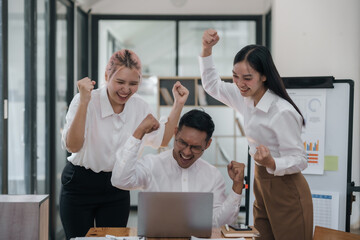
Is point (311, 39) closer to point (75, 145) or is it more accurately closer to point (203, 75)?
point (203, 75)

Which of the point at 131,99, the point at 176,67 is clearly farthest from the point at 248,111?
the point at 176,67

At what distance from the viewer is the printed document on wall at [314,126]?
2926 mm

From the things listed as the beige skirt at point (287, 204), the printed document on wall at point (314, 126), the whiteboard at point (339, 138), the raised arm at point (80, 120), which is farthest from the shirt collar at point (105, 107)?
the whiteboard at point (339, 138)

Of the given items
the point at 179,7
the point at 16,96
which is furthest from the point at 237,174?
the point at 179,7

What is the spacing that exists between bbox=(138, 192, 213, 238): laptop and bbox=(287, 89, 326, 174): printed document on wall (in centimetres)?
153

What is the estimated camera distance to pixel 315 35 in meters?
3.28

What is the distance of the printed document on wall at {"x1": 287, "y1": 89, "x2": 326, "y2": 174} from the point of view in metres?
2.93

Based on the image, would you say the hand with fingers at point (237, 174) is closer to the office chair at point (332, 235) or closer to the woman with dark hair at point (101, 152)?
the office chair at point (332, 235)

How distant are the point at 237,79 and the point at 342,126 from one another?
1348mm

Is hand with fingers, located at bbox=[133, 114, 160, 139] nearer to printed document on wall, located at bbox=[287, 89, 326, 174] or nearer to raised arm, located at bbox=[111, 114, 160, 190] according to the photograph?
raised arm, located at bbox=[111, 114, 160, 190]

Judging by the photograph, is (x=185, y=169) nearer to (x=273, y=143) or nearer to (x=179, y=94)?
(x=179, y=94)

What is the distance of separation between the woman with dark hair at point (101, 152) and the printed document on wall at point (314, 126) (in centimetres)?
115

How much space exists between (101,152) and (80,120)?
0.22 meters

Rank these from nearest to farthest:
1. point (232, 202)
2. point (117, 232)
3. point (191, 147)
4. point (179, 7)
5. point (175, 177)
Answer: point (117, 232)
point (232, 202)
point (191, 147)
point (175, 177)
point (179, 7)
